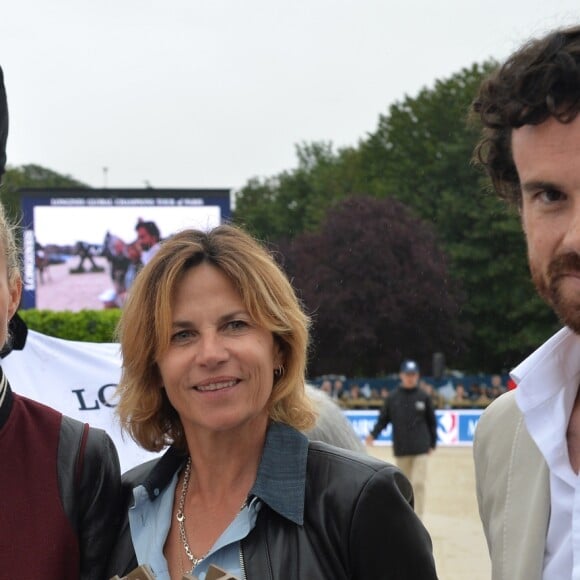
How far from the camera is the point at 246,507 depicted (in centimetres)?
278

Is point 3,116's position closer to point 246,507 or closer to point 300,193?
point 246,507

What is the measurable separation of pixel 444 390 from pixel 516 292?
778 centimetres

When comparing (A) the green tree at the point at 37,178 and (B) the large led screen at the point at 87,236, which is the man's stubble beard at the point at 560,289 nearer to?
(B) the large led screen at the point at 87,236

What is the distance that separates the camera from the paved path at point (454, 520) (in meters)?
9.85

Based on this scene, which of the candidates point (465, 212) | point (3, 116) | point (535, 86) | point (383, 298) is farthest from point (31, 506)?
point (465, 212)

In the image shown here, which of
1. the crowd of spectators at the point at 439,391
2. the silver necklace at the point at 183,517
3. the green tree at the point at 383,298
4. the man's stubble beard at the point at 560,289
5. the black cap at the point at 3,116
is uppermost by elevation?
the black cap at the point at 3,116

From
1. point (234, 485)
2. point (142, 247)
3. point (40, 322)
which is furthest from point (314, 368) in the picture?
point (234, 485)

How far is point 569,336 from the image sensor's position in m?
2.69

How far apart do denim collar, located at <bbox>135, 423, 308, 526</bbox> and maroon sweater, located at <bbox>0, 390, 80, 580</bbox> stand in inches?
12.4

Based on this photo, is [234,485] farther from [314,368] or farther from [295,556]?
[314,368]

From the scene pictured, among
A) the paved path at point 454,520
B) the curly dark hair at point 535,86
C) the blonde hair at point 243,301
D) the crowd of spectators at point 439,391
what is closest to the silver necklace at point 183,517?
the blonde hair at point 243,301

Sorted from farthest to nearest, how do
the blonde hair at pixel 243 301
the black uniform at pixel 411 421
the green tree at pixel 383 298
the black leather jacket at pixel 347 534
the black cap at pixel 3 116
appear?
the green tree at pixel 383 298, the black uniform at pixel 411 421, the black cap at pixel 3 116, the blonde hair at pixel 243 301, the black leather jacket at pixel 347 534

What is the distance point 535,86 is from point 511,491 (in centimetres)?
99

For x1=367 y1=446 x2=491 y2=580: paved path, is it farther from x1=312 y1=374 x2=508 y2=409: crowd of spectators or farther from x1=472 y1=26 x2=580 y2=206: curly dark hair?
x1=312 y1=374 x2=508 y2=409: crowd of spectators
